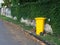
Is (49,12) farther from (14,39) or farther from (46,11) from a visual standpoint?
(14,39)

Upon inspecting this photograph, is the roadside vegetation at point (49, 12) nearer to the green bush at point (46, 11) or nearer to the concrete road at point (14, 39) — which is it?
the green bush at point (46, 11)

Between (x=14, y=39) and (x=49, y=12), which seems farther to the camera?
(x=49, y=12)

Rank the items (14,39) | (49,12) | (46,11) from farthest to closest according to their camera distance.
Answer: (46,11), (49,12), (14,39)

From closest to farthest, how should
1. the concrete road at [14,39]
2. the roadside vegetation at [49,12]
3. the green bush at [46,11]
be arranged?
the concrete road at [14,39] < the roadside vegetation at [49,12] < the green bush at [46,11]

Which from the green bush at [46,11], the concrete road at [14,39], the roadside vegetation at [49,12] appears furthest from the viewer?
the green bush at [46,11]

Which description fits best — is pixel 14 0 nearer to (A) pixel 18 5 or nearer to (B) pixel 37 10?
(A) pixel 18 5

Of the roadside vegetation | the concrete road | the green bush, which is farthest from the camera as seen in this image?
the green bush

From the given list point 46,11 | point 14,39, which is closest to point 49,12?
point 46,11

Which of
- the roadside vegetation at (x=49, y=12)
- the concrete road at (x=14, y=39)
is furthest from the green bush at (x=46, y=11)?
the concrete road at (x=14, y=39)

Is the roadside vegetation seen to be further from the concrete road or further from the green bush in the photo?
the concrete road

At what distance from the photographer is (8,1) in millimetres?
37156

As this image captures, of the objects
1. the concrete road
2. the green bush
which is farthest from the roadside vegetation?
the concrete road

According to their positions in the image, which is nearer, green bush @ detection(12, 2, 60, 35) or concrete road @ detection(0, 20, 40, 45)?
concrete road @ detection(0, 20, 40, 45)

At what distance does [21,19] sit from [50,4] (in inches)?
356
